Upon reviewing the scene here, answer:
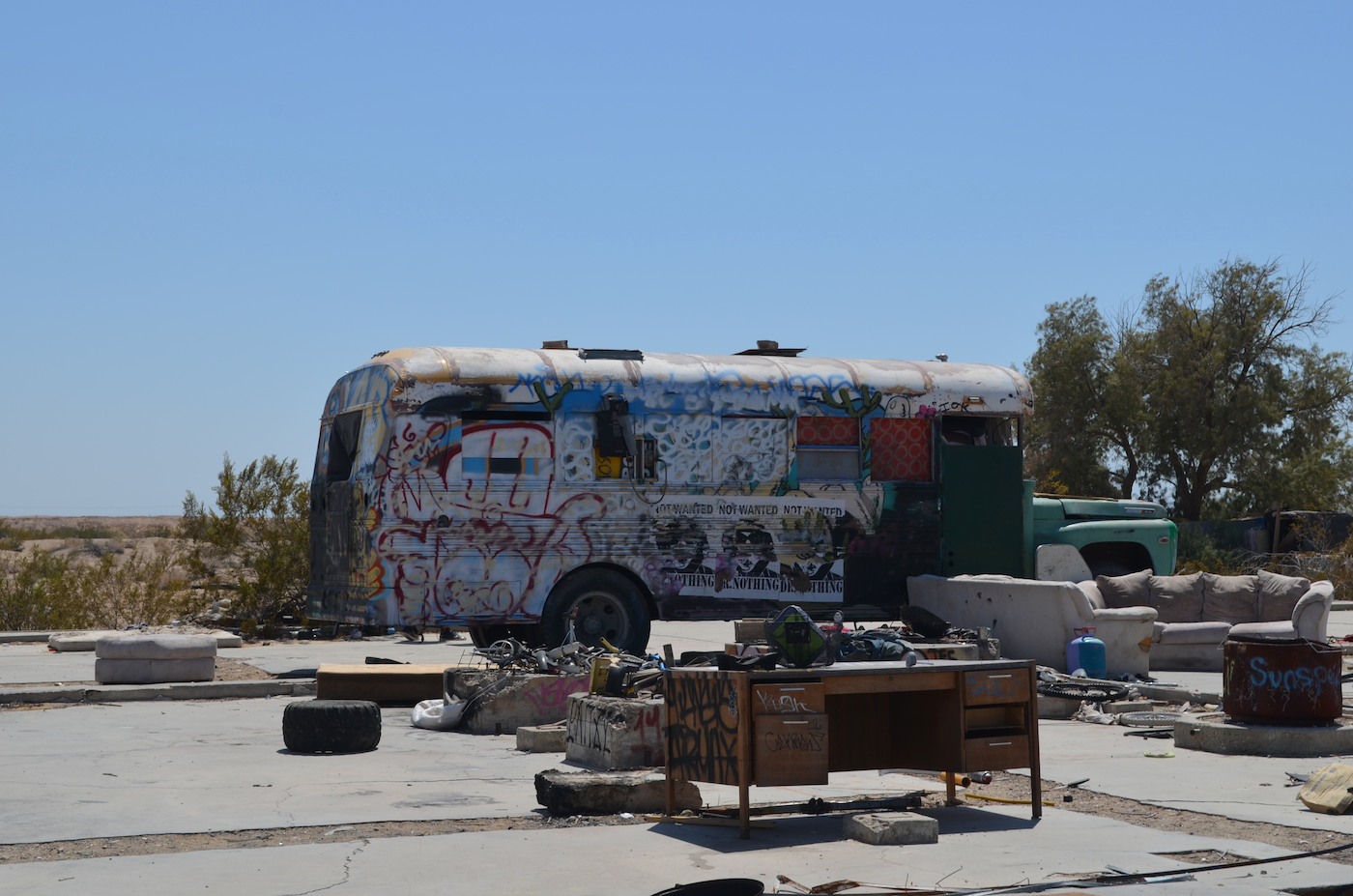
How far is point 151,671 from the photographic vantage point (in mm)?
13570

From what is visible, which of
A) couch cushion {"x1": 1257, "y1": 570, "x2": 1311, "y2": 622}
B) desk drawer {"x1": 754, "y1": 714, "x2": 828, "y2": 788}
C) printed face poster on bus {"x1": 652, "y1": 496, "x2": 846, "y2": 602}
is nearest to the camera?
desk drawer {"x1": 754, "y1": 714, "x2": 828, "y2": 788}

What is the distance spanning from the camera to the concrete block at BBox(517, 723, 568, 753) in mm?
9742

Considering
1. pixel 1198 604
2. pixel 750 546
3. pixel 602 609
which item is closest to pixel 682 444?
pixel 750 546

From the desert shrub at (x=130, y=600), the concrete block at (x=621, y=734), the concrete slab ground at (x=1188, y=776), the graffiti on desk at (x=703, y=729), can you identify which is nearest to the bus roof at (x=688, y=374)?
the concrete block at (x=621, y=734)

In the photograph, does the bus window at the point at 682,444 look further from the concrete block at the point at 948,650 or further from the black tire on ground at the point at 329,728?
the black tire on ground at the point at 329,728

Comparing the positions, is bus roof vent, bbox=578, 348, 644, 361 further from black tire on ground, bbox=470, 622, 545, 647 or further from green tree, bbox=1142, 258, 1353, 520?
green tree, bbox=1142, 258, 1353, 520

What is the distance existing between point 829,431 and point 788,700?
8287 millimetres

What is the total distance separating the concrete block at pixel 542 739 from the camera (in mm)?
9742

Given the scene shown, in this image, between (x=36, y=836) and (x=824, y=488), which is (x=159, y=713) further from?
(x=824, y=488)

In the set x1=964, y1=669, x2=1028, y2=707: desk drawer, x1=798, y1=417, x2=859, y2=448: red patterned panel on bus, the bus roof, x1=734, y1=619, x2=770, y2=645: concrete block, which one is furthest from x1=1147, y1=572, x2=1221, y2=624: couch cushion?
x1=964, y1=669, x2=1028, y2=707: desk drawer

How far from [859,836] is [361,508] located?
25.9 ft

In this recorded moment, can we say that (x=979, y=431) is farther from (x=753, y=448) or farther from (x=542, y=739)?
(x=542, y=739)

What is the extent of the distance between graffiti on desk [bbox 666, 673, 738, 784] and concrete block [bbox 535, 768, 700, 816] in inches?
Answer: 9.6

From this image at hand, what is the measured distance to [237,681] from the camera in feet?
43.9
